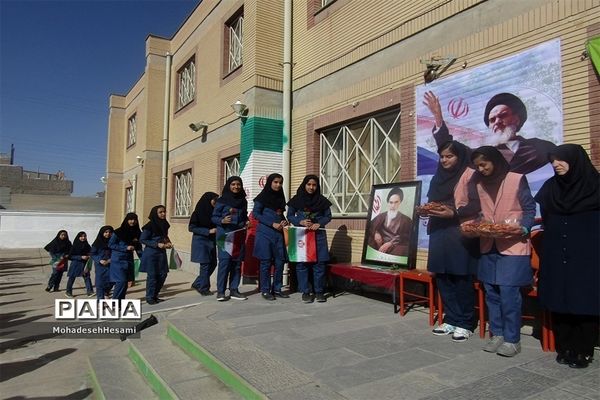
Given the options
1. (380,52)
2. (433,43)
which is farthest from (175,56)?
(433,43)

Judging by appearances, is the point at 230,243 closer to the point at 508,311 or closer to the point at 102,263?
the point at 102,263

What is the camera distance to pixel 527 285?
3680 mm

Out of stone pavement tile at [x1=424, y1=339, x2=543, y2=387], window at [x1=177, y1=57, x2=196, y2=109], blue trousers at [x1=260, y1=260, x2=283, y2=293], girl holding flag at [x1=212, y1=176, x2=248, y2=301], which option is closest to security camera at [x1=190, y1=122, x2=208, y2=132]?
window at [x1=177, y1=57, x2=196, y2=109]

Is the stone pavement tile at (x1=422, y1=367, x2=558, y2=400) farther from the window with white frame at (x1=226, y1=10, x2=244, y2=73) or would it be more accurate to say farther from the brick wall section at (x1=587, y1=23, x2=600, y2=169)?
the window with white frame at (x1=226, y1=10, x2=244, y2=73)

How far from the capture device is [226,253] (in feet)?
20.9

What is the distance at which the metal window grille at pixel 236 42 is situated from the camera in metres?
10.9

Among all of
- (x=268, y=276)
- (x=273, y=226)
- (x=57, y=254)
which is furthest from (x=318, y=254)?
(x=57, y=254)

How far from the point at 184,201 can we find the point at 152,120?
4.01 metres

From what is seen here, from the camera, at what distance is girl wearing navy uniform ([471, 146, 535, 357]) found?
3.65 meters

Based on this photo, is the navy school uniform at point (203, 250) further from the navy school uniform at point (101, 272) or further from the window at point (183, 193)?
the window at point (183, 193)

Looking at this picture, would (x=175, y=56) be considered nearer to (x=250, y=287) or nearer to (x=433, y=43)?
(x=250, y=287)

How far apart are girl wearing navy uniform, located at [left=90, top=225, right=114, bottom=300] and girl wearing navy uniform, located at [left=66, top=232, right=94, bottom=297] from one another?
7.33ft

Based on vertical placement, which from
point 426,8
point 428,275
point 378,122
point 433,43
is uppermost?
point 426,8

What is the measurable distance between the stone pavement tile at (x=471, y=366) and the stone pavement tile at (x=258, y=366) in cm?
99
